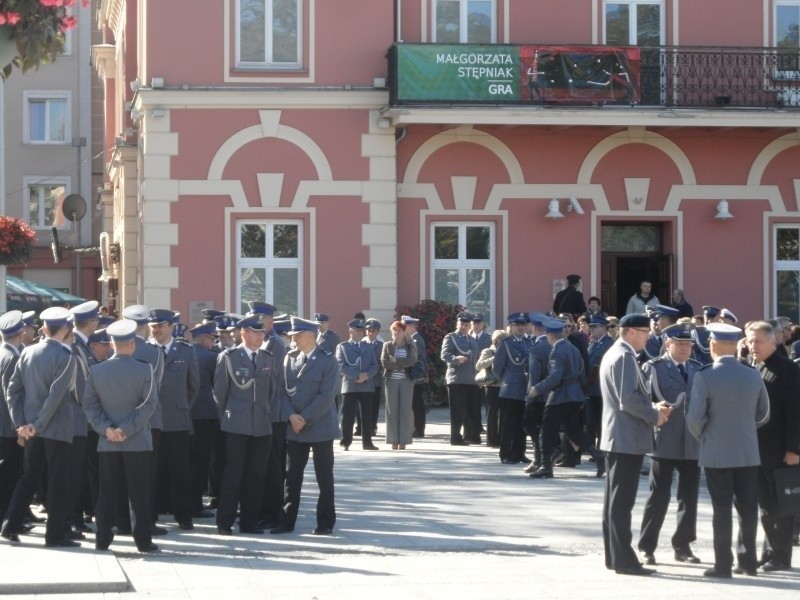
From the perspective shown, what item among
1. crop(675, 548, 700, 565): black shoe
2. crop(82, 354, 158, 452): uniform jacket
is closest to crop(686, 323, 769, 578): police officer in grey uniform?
crop(675, 548, 700, 565): black shoe

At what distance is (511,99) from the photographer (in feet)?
84.7

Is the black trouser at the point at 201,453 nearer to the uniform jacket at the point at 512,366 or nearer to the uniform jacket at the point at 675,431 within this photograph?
the uniform jacket at the point at 675,431

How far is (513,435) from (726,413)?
8017 millimetres

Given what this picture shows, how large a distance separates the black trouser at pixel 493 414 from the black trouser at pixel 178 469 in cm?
780

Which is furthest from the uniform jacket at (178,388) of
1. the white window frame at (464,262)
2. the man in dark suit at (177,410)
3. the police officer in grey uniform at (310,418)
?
the white window frame at (464,262)

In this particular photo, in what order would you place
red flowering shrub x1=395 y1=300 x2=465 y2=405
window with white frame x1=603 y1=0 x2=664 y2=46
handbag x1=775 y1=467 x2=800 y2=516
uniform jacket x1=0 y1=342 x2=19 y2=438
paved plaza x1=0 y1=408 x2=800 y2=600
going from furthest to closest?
window with white frame x1=603 y1=0 x2=664 y2=46 → red flowering shrub x1=395 y1=300 x2=465 y2=405 → uniform jacket x1=0 y1=342 x2=19 y2=438 → handbag x1=775 y1=467 x2=800 y2=516 → paved plaza x1=0 y1=408 x2=800 y2=600

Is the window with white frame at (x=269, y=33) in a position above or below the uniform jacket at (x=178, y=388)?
above

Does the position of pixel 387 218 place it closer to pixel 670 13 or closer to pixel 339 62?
pixel 339 62

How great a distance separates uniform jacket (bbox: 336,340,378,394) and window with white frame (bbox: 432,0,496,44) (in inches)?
320

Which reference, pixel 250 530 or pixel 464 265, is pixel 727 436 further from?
pixel 464 265

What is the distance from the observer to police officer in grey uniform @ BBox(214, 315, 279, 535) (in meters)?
13.1

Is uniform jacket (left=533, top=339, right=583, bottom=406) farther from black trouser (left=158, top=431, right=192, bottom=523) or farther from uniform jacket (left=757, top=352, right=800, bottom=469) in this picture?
uniform jacket (left=757, top=352, right=800, bottom=469)

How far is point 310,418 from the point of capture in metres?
13.0

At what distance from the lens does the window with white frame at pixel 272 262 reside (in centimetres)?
2612
